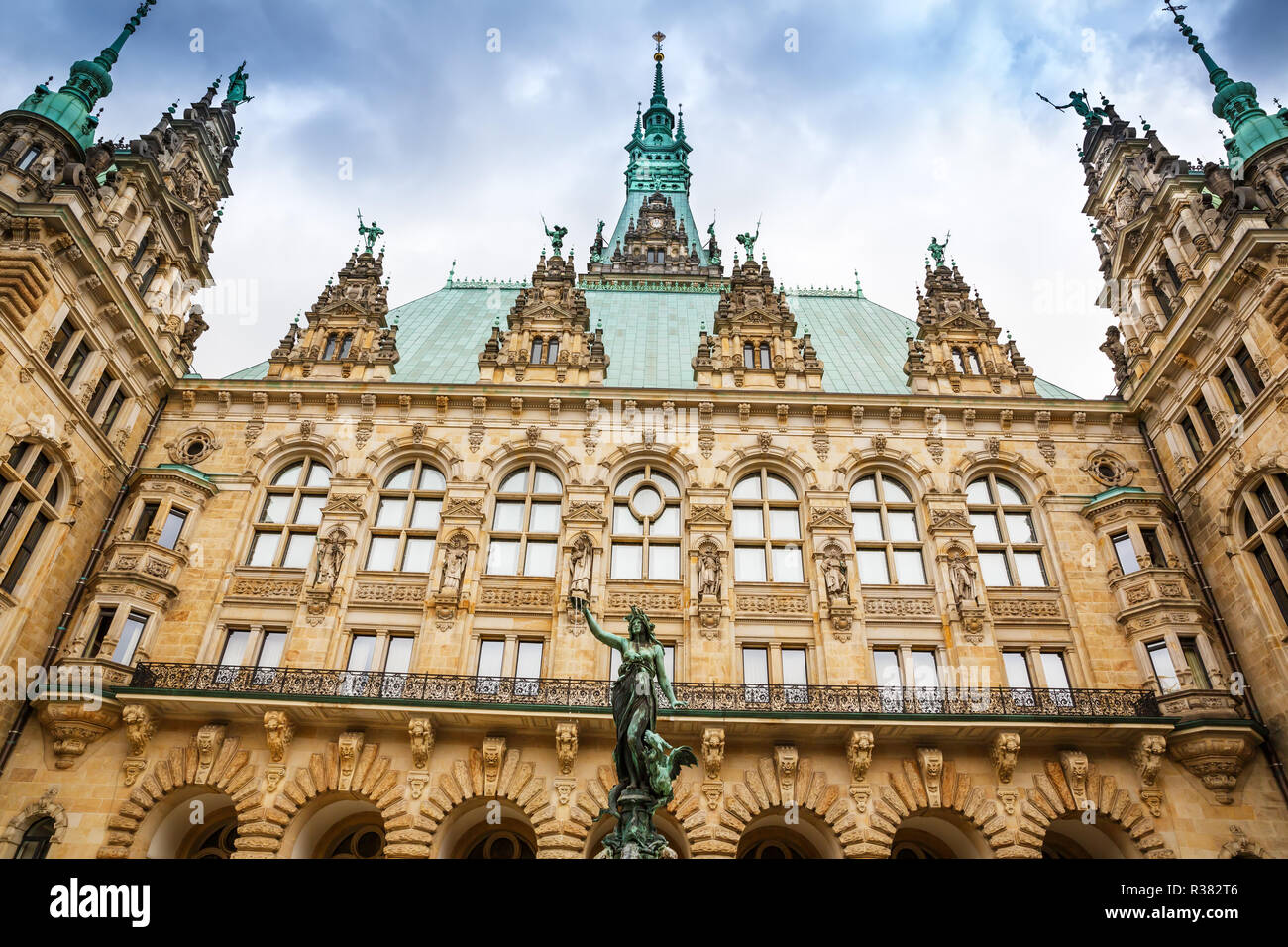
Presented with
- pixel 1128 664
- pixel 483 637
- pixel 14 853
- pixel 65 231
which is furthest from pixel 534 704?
pixel 65 231

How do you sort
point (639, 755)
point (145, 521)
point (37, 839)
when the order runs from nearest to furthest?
point (639, 755), point (37, 839), point (145, 521)

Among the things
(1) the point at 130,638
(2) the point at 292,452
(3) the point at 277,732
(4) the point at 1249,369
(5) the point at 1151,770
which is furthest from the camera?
(2) the point at 292,452

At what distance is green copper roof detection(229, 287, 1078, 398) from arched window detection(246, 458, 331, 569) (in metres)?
3.94

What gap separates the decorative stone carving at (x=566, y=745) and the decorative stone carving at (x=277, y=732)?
5753mm

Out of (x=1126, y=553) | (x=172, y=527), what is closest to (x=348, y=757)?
(x=172, y=527)

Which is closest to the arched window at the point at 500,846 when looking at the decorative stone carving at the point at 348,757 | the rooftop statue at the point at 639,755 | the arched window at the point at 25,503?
the decorative stone carving at the point at 348,757

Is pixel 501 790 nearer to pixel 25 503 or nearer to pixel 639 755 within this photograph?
pixel 639 755

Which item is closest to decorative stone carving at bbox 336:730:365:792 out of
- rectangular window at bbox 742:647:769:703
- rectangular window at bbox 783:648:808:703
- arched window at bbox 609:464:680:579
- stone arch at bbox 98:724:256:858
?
stone arch at bbox 98:724:256:858

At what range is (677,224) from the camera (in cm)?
4953

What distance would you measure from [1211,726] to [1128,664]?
7.38 ft

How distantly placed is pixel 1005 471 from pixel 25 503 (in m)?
24.5

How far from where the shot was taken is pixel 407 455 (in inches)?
906

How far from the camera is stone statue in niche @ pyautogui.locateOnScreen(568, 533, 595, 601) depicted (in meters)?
20.0

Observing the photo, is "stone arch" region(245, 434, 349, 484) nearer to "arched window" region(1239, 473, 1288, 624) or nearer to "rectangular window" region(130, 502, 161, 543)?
"rectangular window" region(130, 502, 161, 543)
